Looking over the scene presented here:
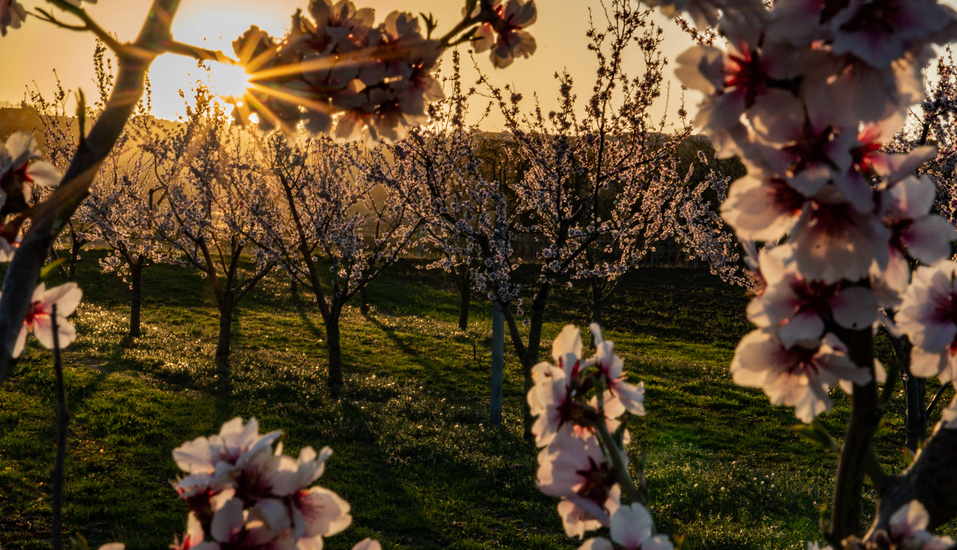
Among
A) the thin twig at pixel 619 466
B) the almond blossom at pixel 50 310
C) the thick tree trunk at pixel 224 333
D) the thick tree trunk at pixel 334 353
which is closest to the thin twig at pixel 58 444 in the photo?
the almond blossom at pixel 50 310

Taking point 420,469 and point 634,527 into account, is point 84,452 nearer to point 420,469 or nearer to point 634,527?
point 420,469

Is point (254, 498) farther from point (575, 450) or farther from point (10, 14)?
point (10, 14)

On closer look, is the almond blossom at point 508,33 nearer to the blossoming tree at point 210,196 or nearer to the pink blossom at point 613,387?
the pink blossom at point 613,387

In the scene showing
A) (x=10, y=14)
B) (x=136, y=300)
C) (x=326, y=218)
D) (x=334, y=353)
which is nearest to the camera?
(x=10, y=14)

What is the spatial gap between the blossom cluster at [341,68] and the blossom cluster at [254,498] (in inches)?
24.1

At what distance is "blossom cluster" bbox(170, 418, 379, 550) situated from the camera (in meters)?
0.77

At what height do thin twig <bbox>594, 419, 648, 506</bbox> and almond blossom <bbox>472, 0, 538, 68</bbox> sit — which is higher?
almond blossom <bbox>472, 0, 538, 68</bbox>

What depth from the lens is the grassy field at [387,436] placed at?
5492mm

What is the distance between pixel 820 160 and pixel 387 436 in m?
7.93

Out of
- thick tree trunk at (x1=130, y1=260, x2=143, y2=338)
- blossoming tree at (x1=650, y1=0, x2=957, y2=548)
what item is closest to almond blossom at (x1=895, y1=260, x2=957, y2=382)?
blossoming tree at (x1=650, y1=0, x2=957, y2=548)

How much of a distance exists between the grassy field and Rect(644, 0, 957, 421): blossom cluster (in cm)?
273

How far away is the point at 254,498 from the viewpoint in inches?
31.5

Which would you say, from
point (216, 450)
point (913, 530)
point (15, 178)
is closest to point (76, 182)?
point (15, 178)

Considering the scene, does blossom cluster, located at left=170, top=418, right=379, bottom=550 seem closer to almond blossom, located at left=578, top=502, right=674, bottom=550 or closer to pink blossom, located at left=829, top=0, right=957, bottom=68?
almond blossom, located at left=578, top=502, right=674, bottom=550
